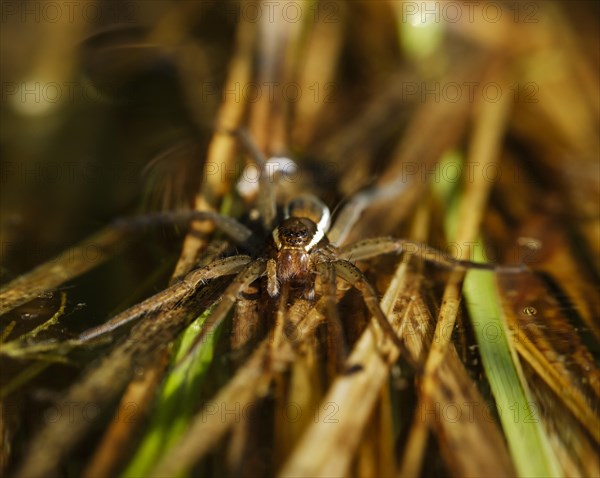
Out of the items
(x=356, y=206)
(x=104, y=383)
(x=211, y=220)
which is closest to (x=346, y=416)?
(x=104, y=383)

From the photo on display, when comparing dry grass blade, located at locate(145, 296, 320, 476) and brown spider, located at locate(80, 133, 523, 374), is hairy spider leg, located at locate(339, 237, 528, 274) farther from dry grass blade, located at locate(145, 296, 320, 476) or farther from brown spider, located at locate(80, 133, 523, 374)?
dry grass blade, located at locate(145, 296, 320, 476)

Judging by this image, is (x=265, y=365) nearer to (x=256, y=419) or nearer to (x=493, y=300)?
(x=256, y=419)

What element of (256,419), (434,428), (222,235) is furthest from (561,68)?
(256,419)

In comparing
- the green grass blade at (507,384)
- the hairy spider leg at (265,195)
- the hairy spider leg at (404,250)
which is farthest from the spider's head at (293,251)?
the green grass blade at (507,384)

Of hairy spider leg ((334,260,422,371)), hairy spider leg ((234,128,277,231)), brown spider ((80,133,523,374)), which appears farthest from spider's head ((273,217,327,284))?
hairy spider leg ((234,128,277,231))

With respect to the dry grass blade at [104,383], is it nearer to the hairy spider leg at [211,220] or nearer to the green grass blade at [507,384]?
the hairy spider leg at [211,220]

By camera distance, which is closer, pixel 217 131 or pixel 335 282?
pixel 335 282

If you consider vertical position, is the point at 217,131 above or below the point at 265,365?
above
